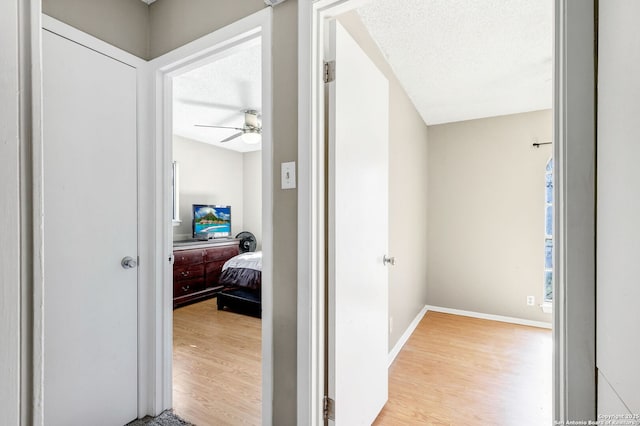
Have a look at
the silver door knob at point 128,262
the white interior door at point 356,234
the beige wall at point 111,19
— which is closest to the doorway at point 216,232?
the beige wall at point 111,19

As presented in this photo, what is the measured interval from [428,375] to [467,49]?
2.48 meters

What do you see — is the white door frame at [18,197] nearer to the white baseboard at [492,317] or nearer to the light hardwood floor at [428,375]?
the light hardwood floor at [428,375]

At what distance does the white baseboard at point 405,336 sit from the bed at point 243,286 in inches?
65.6

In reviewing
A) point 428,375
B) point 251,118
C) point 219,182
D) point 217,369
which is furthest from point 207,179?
point 428,375

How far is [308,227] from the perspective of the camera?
3.96 ft

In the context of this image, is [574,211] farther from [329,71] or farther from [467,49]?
[467,49]

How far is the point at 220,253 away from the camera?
14.9 feet

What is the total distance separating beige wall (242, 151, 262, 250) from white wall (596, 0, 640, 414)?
546 centimetres

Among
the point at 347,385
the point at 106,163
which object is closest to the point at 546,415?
the point at 347,385

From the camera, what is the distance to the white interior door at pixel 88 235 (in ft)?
4.40

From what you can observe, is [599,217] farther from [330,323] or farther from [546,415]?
[546,415]

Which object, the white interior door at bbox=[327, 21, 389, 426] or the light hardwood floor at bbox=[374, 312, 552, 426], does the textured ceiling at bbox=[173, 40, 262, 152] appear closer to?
the white interior door at bbox=[327, 21, 389, 426]

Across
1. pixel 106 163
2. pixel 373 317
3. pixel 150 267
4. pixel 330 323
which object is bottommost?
pixel 373 317

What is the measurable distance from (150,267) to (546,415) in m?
2.54
